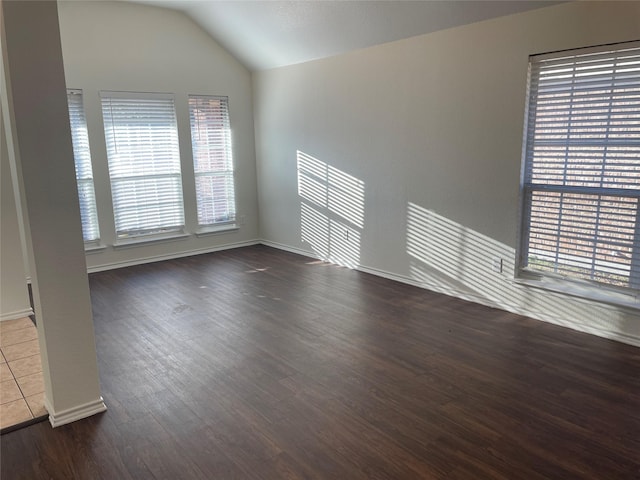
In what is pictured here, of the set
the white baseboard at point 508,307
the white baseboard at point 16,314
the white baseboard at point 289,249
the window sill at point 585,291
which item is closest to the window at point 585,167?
the window sill at point 585,291

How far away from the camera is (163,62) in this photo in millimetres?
5586

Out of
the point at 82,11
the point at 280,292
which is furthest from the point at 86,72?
the point at 280,292

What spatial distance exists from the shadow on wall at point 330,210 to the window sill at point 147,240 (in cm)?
160

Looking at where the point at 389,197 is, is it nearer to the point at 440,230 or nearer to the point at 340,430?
the point at 440,230

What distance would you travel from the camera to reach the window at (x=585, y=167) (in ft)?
10.2

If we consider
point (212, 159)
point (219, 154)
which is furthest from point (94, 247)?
point (219, 154)

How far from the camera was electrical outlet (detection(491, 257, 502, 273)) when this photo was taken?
3918 mm

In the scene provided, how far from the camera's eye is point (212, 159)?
6215mm

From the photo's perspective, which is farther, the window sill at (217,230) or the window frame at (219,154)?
the window sill at (217,230)

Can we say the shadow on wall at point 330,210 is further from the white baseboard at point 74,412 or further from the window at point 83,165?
the white baseboard at point 74,412

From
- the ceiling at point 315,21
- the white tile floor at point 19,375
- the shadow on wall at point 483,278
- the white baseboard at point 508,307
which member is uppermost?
the ceiling at point 315,21

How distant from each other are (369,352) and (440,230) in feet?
5.28

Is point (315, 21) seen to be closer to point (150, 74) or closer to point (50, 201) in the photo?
point (150, 74)

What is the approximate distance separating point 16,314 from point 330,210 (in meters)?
3.26
